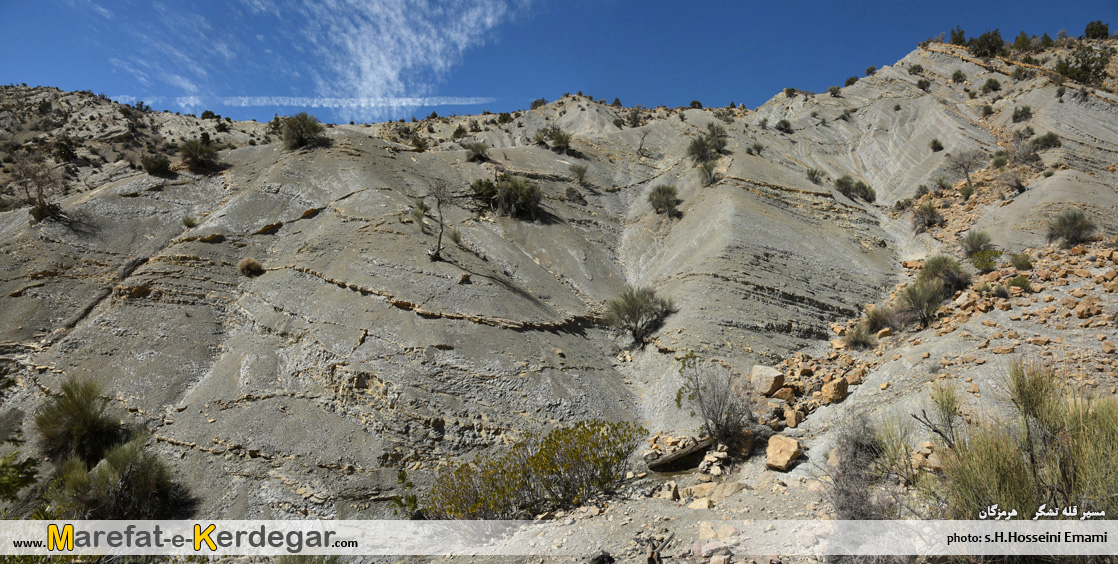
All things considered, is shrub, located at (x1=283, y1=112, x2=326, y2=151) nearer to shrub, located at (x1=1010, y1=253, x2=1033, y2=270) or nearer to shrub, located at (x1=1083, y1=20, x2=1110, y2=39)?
shrub, located at (x1=1010, y1=253, x2=1033, y2=270)

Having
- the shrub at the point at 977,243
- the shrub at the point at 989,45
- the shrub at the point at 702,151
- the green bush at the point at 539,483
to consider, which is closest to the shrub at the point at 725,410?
the green bush at the point at 539,483

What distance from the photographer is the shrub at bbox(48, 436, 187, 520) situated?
783 centimetres

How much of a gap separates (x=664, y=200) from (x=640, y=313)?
8766mm

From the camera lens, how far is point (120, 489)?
8070 millimetres

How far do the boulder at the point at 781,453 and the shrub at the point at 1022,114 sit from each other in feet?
91.3

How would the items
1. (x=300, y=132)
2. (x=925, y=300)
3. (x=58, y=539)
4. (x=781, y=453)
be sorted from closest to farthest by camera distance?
(x=58, y=539) < (x=781, y=453) < (x=925, y=300) < (x=300, y=132)

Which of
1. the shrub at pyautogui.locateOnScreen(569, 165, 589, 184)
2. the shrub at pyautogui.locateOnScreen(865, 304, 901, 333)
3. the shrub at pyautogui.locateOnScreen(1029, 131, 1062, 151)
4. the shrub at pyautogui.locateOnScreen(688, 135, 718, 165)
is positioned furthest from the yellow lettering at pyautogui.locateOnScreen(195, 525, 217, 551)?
the shrub at pyautogui.locateOnScreen(1029, 131, 1062, 151)

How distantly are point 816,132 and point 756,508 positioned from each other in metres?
32.8

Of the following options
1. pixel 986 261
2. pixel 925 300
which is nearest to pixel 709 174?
pixel 986 261

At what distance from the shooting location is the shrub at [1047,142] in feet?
64.0

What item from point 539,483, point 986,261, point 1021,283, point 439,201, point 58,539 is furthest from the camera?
point 439,201

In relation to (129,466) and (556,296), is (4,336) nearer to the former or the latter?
(129,466)

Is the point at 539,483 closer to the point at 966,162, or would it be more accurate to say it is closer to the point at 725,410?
the point at 725,410

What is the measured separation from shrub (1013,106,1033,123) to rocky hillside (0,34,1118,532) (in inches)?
5.6
